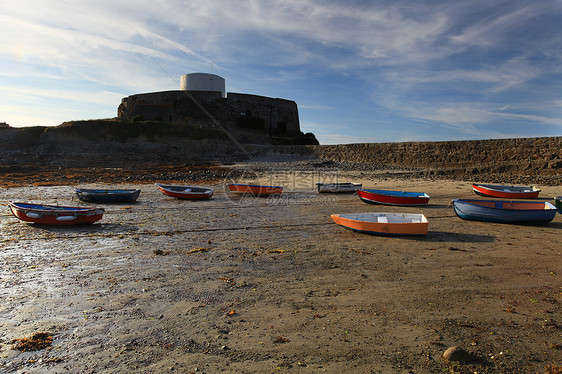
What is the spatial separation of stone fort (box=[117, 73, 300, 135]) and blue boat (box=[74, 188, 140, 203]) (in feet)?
127

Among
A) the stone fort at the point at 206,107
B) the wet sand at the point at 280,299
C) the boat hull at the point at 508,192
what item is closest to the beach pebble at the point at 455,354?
the wet sand at the point at 280,299

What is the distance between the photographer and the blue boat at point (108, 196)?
15.3 metres

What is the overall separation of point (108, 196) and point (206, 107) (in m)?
41.4

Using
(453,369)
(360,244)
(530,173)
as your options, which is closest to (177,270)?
(360,244)

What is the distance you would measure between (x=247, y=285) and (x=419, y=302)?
2.76 meters

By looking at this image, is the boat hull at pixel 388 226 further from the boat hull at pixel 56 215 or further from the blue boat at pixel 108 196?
the blue boat at pixel 108 196

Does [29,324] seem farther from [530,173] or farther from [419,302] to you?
[530,173]

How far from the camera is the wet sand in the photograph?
3936mm

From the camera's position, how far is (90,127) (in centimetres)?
4175

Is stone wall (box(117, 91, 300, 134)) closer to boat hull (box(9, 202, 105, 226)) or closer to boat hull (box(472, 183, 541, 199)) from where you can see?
boat hull (box(472, 183, 541, 199))

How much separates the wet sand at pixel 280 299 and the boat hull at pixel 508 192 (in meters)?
5.54

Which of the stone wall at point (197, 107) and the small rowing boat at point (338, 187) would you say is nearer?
the small rowing boat at point (338, 187)

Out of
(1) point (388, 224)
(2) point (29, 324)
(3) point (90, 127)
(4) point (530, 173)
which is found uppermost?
(3) point (90, 127)

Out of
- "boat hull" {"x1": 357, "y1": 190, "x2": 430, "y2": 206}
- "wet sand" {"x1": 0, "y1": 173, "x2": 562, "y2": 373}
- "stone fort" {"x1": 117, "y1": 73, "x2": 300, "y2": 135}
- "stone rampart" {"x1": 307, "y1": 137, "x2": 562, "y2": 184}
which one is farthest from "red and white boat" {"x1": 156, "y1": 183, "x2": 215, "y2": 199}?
"stone fort" {"x1": 117, "y1": 73, "x2": 300, "y2": 135}
